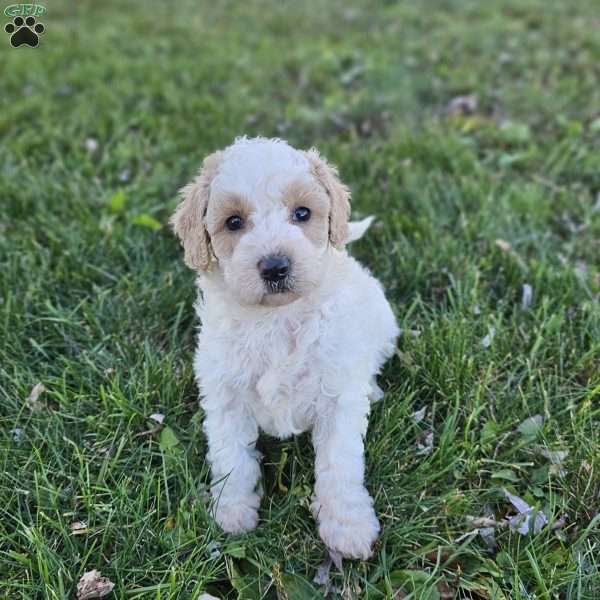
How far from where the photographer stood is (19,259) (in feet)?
13.6

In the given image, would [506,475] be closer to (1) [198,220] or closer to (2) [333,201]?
(2) [333,201]

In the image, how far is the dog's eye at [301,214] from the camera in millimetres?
2784

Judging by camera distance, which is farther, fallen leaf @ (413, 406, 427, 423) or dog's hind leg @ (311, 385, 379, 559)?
fallen leaf @ (413, 406, 427, 423)

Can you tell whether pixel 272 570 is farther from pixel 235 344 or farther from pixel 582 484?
pixel 582 484

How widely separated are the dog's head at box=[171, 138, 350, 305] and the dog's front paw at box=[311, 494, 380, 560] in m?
0.96

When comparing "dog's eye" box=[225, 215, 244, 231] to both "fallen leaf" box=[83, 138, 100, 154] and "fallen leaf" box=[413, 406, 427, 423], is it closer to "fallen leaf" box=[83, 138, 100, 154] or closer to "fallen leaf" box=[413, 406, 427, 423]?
"fallen leaf" box=[413, 406, 427, 423]

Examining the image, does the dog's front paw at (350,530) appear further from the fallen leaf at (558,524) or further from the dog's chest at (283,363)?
the fallen leaf at (558,524)

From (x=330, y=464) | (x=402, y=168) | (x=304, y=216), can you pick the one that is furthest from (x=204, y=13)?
(x=330, y=464)

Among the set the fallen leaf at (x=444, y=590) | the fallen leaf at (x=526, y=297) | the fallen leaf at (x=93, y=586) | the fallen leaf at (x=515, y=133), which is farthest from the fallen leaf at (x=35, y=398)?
the fallen leaf at (x=515, y=133)

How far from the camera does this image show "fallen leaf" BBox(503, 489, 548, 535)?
2.66 meters

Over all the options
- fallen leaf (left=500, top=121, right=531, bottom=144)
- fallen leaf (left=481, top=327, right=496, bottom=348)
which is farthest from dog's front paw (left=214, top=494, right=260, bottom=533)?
fallen leaf (left=500, top=121, right=531, bottom=144)

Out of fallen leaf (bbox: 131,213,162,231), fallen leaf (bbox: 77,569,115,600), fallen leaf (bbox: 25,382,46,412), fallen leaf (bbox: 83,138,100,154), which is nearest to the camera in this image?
fallen leaf (bbox: 77,569,115,600)

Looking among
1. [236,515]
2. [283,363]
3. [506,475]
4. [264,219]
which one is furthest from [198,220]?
[506,475]

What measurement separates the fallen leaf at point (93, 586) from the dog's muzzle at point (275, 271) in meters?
1.35
